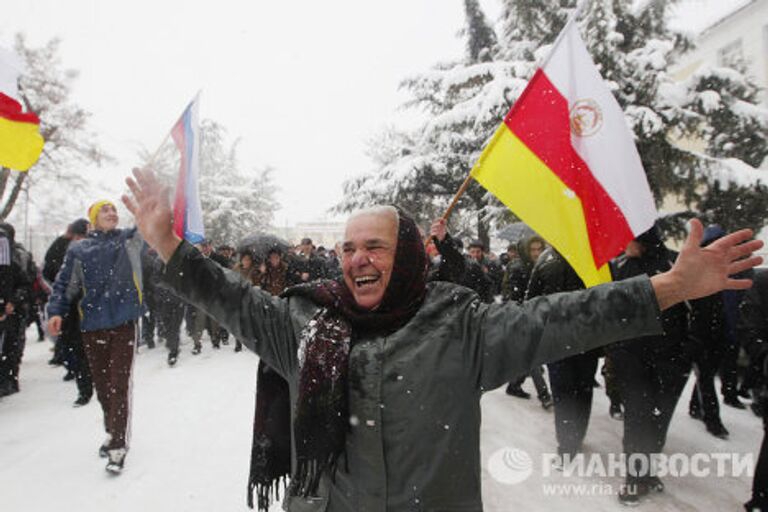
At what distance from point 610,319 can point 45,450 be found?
531cm

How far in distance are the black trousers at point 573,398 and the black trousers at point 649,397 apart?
50 cm

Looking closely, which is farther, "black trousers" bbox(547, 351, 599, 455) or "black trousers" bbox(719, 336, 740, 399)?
"black trousers" bbox(719, 336, 740, 399)

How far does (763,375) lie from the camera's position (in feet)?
11.2

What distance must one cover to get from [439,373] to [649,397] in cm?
319

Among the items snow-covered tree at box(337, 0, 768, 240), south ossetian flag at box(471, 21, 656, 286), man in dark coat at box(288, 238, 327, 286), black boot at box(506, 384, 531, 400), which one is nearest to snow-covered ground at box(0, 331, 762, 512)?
black boot at box(506, 384, 531, 400)

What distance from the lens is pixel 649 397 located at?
3.98 m

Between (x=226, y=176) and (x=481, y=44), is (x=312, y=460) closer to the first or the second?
(x=481, y=44)

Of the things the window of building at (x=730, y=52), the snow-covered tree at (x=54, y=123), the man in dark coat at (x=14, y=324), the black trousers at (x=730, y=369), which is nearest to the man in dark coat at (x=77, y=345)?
the man in dark coat at (x=14, y=324)

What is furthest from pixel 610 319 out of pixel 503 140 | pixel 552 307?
pixel 503 140

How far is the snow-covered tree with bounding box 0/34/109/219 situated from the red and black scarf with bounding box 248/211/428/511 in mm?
22883

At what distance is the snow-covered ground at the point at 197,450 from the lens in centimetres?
369

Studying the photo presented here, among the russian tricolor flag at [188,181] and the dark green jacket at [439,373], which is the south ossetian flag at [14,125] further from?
the dark green jacket at [439,373]

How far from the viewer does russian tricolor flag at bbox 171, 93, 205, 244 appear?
11.2 feet

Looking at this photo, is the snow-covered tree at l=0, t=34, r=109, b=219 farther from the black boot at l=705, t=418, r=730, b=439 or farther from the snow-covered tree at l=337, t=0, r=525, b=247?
the black boot at l=705, t=418, r=730, b=439
